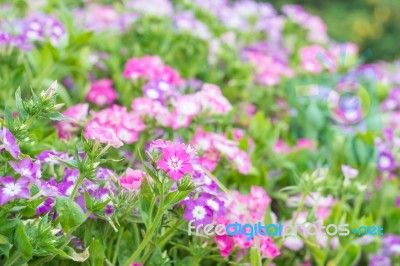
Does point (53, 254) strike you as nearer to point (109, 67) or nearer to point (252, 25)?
point (109, 67)

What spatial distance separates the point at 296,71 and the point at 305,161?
0.78m

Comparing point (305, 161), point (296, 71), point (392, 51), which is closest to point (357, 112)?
point (305, 161)

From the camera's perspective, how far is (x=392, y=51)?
6.77m

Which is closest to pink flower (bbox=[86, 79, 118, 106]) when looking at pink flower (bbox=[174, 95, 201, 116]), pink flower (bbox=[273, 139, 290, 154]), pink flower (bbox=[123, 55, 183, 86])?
pink flower (bbox=[123, 55, 183, 86])

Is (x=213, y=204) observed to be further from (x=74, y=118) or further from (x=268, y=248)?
(x=74, y=118)

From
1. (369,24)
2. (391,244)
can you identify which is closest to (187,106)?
(391,244)

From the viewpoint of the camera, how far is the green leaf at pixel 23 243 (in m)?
0.90

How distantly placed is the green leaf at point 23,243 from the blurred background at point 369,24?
587cm

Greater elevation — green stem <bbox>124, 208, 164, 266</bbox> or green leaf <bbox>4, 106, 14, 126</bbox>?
green leaf <bbox>4, 106, 14, 126</bbox>

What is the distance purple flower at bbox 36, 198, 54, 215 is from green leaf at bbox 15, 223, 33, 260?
9 cm

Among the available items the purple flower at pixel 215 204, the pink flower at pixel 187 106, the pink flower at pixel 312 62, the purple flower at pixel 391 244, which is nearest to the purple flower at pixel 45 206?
the purple flower at pixel 215 204

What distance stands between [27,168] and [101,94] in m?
0.85

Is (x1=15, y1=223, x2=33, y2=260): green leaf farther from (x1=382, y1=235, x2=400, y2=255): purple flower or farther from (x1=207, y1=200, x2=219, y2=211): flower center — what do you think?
(x1=382, y1=235, x2=400, y2=255): purple flower

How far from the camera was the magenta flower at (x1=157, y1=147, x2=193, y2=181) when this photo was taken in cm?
96
